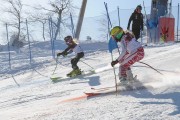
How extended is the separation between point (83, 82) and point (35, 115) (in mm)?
3848

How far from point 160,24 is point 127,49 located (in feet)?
37.1

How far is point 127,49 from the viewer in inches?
358

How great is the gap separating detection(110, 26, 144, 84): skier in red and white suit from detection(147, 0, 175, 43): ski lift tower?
1114 cm

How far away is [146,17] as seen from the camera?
837 inches

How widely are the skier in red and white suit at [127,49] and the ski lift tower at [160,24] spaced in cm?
1114

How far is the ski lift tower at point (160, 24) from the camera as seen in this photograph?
1995cm

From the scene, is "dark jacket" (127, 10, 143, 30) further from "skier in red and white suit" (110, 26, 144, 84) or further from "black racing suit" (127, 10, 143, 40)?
"skier in red and white suit" (110, 26, 144, 84)

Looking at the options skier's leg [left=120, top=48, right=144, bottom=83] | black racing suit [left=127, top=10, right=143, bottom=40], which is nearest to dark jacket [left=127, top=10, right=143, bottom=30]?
black racing suit [left=127, top=10, right=143, bottom=40]

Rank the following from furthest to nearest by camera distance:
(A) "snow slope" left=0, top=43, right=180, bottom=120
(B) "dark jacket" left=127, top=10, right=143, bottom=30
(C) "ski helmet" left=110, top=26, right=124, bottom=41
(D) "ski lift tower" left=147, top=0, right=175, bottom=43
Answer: (D) "ski lift tower" left=147, top=0, right=175, bottom=43 → (B) "dark jacket" left=127, top=10, right=143, bottom=30 → (C) "ski helmet" left=110, top=26, right=124, bottom=41 → (A) "snow slope" left=0, top=43, right=180, bottom=120

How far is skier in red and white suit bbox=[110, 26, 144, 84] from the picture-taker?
8.95 metres

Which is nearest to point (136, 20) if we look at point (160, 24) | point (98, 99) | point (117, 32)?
point (160, 24)

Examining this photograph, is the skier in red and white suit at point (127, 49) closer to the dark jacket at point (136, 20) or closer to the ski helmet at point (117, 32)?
the ski helmet at point (117, 32)

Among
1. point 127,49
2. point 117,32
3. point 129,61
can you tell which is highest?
point 117,32

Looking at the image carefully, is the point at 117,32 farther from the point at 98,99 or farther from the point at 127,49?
the point at 98,99
